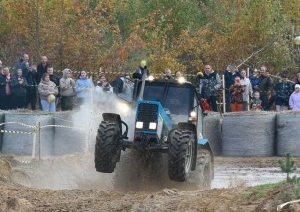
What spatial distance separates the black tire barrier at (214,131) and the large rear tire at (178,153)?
9.07 meters

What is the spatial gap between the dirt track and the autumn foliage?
11.8 m

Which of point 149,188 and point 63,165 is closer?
point 149,188

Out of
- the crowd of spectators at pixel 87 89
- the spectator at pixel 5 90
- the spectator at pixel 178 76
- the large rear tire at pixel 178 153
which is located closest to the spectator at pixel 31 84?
the crowd of spectators at pixel 87 89

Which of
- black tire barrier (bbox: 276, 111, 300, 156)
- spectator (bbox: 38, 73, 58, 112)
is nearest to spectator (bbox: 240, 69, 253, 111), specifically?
black tire barrier (bbox: 276, 111, 300, 156)

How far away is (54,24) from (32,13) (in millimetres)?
797

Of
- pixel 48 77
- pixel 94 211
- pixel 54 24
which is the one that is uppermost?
pixel 54 24

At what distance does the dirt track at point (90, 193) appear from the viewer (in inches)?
577

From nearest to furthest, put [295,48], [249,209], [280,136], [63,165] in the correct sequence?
[249,209]
[63,165]
[280,136]
[295,48]

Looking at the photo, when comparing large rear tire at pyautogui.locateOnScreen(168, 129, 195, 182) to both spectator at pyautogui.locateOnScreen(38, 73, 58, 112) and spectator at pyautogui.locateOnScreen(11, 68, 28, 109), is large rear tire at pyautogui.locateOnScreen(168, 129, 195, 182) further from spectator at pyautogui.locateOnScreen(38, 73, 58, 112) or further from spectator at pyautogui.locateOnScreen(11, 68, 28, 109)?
spectator at pyautogui.locateOnScreen(11, 68, 28, 109)

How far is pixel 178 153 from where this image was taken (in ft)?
57.9

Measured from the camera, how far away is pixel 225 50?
35969mm

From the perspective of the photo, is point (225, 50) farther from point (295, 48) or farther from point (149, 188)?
point (149, 188)

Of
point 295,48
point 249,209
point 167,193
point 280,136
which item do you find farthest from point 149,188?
point 295,48

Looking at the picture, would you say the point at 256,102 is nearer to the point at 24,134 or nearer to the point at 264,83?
the point at 264,83
